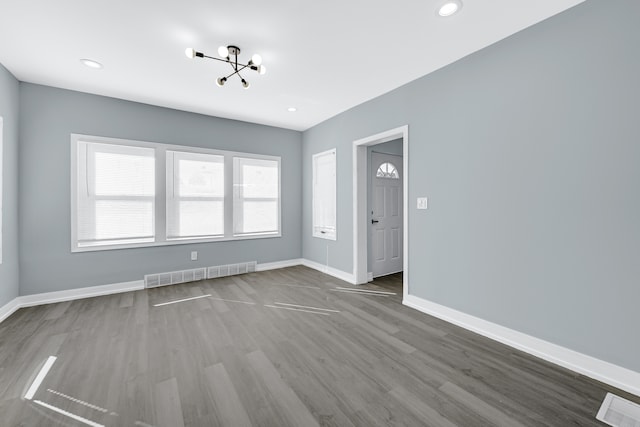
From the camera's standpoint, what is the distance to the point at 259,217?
5.05 meters

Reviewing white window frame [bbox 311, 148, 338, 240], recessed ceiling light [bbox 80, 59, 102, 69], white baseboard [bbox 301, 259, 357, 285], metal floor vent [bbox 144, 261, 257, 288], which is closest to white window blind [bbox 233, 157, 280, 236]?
metal floor vent [bbox 144, 261, 257, 288]

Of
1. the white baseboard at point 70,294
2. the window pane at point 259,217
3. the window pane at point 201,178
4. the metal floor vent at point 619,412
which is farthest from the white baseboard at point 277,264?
the metal floor vent at point 619,412

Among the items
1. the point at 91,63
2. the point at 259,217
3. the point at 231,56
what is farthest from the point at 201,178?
the point at 231,56

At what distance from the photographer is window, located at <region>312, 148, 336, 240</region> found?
4.66m

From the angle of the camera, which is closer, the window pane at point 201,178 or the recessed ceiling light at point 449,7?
the recessed ceiling light at point 449,7

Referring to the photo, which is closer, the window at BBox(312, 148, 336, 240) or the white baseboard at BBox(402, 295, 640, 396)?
the white baseboard at BBox(402, 295, 640, 396)

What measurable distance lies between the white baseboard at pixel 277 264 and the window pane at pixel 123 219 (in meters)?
1.89

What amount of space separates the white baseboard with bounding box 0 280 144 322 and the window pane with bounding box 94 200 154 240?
0.70m

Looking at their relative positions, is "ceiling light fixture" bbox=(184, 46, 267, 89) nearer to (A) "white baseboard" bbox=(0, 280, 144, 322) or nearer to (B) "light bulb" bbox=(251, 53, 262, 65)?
(B) "light bulb" bbox=(251, 53, 262, 65)

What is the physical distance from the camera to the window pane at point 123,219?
3.71 m

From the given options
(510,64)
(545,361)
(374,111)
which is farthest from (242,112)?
(545,361)

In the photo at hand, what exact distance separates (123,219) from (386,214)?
162 inches

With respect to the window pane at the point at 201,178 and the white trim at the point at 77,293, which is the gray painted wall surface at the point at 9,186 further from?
the window pane at the point at 201,178

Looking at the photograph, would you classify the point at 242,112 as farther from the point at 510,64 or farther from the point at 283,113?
the point at 510,64
